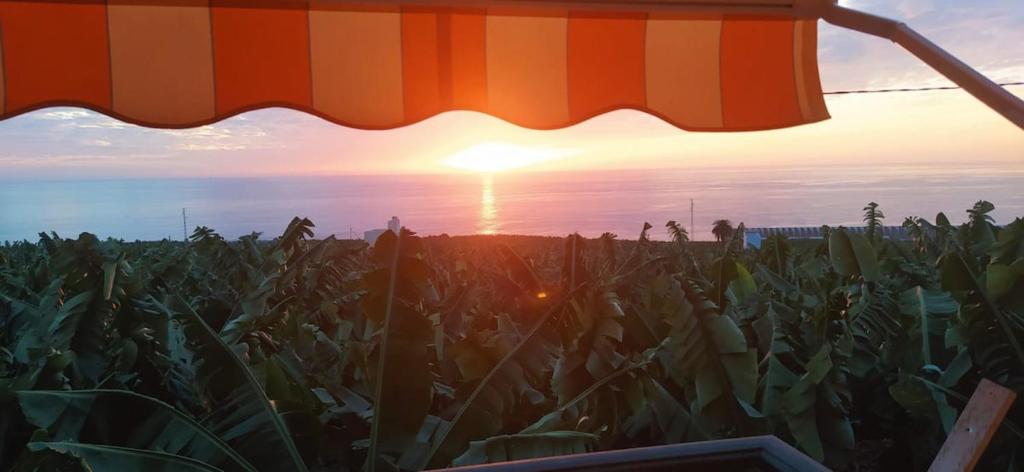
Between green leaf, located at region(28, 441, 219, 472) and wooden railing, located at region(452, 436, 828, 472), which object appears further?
green leaf, located at region(28, 441, 219, 472)

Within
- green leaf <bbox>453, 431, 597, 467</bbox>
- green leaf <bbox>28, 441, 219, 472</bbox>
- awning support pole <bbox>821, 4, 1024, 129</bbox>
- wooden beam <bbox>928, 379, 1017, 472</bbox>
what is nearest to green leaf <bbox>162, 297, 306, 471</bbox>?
green leaf <bbox>28, 441, 219, 472</bbox>

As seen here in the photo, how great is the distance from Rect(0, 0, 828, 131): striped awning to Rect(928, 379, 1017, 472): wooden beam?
172 cm

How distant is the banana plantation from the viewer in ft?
4.56

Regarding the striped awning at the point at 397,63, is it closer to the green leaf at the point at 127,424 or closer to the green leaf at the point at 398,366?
the green leaf at the point at 398,366

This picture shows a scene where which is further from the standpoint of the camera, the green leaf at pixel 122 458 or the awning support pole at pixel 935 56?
the awning support pole at pixel 935 56

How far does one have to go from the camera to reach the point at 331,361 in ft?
7.48

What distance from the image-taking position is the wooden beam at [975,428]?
82cm

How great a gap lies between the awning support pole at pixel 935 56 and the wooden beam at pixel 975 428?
955 mm

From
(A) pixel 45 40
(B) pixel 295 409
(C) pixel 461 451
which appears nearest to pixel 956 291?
(C) pixel 461 451

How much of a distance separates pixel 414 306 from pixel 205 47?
1566 millimetres

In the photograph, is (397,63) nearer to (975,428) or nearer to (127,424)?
(127,424)

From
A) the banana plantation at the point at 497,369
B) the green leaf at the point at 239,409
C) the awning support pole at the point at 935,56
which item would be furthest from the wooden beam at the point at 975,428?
the green leaf at the point at 239,409

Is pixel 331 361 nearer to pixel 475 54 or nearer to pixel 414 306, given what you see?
pixel 414 306

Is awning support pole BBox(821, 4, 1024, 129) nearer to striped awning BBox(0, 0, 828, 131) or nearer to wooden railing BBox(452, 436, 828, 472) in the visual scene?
striped awning BBox(0, 0, 828, 131)
